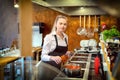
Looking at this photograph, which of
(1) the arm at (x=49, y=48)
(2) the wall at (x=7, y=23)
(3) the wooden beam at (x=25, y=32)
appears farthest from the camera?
(2) the wall at (x=7, y=23)

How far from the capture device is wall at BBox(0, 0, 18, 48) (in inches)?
174

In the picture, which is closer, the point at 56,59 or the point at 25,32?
the point at 25,32

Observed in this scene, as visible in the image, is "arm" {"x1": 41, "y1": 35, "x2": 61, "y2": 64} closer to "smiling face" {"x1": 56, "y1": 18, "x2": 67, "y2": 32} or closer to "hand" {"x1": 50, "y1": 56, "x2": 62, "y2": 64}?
"hand" {"x1": 50, "y1": 56, "x2": 62, "y2": 64}

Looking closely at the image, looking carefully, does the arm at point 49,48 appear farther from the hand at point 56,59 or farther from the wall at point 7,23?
the wall at point 7,23

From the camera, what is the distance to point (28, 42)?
1.14 meters

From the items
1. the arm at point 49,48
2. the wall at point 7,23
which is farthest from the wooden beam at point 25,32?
the wall at point 7,23

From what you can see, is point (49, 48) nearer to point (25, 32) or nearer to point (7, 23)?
point (25, 32)

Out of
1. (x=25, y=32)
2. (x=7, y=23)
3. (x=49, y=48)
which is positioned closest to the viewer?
(x=25, y=32)

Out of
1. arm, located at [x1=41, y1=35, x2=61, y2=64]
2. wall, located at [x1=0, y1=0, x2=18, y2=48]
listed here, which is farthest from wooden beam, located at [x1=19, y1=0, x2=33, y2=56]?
wall, located at [x1=0, y1=0, x2=18, y2=48]

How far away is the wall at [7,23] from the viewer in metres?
4.43

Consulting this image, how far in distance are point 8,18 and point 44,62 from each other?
264cm

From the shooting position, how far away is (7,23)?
448 centimetres

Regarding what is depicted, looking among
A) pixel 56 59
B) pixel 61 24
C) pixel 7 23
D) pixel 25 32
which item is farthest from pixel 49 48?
pixel 7 23

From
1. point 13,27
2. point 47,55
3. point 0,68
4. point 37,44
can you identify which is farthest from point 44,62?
point 13,27
